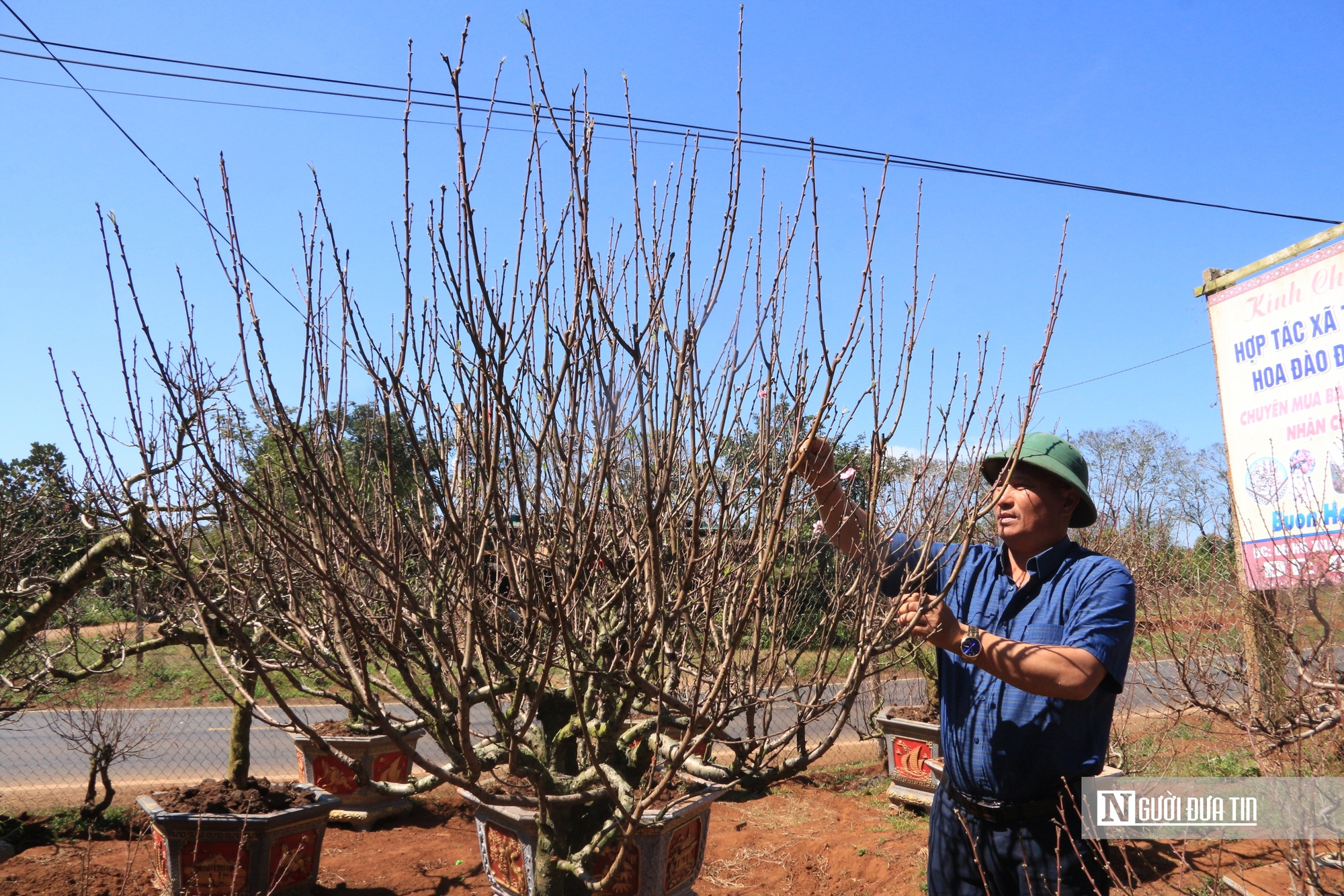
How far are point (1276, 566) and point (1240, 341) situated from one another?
4.86 feet

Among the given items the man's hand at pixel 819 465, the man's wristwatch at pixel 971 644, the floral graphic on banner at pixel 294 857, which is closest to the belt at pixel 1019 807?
the man's wristwatch at pixel 971 644

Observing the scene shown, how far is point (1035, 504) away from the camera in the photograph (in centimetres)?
234

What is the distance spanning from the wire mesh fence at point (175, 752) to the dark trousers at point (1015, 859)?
10.7ft

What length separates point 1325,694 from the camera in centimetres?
400

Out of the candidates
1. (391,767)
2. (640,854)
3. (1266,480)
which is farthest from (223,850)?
(1266,480)

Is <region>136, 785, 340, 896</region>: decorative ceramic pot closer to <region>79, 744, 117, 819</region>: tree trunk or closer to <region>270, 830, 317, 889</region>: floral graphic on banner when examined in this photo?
<region>270, 830, 317, 889</region>: floral graphic on banner

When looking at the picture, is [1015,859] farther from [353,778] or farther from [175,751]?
[175,751]

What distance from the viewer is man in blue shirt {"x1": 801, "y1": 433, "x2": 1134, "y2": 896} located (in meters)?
1.96

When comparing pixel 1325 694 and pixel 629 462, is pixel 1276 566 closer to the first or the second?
pixel 1325 694

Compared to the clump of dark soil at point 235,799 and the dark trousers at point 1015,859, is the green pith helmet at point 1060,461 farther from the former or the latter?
the clump of dark soil at point 235,799

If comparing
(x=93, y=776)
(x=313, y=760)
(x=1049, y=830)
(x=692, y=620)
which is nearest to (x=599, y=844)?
(x=692, y=620)

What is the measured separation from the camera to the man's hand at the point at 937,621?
1925 mm

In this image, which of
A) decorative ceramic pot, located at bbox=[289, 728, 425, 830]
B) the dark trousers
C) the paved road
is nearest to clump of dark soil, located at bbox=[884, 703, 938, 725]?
the paved road

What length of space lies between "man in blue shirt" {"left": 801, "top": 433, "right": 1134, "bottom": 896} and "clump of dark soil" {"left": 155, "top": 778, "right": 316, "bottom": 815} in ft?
11.8
